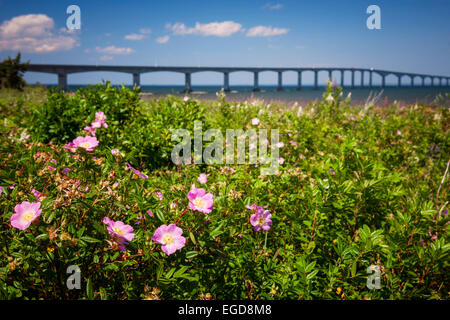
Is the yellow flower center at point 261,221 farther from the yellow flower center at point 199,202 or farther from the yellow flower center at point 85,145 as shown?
the yellow flower center at point 85,145

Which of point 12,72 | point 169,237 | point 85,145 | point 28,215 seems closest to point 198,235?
point 169,237

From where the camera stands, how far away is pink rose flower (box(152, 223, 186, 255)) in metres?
1.08

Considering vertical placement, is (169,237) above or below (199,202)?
below

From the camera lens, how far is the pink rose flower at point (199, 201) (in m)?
1.15

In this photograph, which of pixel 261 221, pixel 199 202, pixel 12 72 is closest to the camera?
pixel 199 202

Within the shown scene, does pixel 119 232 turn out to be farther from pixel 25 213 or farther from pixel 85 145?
pixel 85 145

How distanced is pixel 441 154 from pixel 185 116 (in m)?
3.61

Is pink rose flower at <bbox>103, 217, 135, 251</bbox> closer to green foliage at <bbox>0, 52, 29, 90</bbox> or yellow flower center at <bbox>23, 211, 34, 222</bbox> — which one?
yellow flower center at <bbox>23, 211, 34, 222</bbox>

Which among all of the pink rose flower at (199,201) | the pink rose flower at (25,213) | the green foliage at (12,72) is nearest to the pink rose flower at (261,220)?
the pink rose flower at (199,201)

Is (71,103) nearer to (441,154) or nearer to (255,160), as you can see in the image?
(255,160)

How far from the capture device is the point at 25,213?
3.46 feet

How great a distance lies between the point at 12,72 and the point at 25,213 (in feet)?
79.8

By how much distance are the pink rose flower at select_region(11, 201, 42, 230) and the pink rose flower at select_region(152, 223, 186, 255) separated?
443 mm
